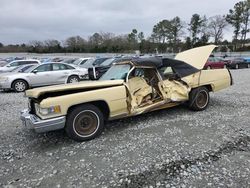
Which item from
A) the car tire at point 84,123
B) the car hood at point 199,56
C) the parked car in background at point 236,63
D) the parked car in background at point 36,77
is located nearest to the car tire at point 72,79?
the parked car in background at point 36,77

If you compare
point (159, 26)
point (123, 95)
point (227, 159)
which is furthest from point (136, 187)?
point (159, 26)

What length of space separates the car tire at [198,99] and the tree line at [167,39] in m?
64.0

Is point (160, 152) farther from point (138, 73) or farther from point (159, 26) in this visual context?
point (159, 26)

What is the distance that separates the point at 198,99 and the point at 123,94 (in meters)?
2.65

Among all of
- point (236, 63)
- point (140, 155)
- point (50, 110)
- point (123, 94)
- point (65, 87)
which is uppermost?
point (65, 87)

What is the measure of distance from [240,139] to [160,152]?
A: 176cm

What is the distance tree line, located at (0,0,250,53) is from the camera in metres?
68.9

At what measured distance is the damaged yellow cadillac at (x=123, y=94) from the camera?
4977 mm

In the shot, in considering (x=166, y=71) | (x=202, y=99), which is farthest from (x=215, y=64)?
(x=166, y=71)

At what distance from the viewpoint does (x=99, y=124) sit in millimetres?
5441

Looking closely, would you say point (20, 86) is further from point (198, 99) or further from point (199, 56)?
point (198, 99)

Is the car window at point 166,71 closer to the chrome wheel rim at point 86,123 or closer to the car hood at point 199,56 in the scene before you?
the car hood at point 199,56

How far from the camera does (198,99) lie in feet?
23.9

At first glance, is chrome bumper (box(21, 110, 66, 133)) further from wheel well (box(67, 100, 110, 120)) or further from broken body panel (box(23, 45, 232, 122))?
wheel well (box(67, 100, 110, 120))
